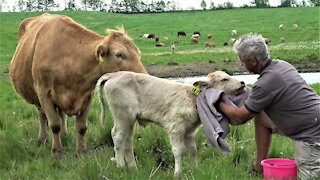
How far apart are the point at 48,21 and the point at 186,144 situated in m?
3.30

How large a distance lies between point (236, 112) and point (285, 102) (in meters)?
0.51

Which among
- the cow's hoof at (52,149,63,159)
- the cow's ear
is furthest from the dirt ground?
the cow's ear

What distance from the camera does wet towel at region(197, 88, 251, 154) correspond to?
5.09m

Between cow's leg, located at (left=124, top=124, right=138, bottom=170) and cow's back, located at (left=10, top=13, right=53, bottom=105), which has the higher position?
cow's back, located at (left=10, top=13, right=53, bottom=105)

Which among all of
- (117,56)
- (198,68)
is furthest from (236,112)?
(198,68)

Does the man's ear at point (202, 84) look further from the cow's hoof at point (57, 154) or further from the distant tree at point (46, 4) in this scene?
the distant tree at point (46, 4)

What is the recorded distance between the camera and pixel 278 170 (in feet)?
16.1

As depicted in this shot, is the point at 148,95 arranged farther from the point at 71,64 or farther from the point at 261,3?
the point at 261,3

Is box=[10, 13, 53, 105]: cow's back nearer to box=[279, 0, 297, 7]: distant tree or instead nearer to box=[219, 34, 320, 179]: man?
box=[219, 34, 320, 179]: man

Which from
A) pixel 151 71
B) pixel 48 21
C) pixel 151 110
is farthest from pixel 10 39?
pixel 151 110

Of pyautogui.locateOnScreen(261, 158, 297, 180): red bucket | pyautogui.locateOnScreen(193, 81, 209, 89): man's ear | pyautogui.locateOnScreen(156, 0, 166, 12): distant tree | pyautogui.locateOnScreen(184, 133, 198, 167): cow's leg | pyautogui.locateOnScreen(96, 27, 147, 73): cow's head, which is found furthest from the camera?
pyautogui.locateOnScreen(156, 0, 166, 12): distant tree

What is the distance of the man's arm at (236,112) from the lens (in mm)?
5133

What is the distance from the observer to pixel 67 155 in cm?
695

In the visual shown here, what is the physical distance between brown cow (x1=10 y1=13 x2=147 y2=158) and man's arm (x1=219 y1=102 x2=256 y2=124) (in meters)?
1.60
